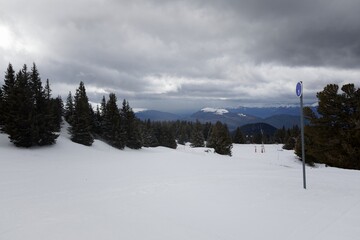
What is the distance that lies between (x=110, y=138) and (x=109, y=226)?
150ft

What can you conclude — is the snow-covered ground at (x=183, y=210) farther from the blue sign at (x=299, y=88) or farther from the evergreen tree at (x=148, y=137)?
the evergreen tree at (x=148, y=137)

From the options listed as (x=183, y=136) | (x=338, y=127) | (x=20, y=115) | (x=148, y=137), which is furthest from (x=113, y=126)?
(x=183, y=136)

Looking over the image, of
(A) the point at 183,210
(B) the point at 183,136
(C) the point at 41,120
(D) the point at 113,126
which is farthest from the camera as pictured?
(B) the point at 183,136

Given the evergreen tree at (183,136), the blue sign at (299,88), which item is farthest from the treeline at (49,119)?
the evergreen tree at (183,136)

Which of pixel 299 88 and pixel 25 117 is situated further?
pixel 25 117

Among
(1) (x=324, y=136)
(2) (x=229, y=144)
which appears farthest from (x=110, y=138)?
(1) (x=324, y=136)

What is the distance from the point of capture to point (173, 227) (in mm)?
6492

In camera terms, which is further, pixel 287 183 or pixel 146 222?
pixel 287 183

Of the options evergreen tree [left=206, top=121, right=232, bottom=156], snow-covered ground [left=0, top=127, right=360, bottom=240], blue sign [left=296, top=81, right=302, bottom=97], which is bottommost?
snow-covered ground [left=0, top=127, right=360, bottom=240]

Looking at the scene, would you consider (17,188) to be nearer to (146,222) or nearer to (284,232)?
(146,222)

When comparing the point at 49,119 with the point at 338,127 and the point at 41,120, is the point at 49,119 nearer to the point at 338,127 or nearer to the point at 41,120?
the point at 41,120

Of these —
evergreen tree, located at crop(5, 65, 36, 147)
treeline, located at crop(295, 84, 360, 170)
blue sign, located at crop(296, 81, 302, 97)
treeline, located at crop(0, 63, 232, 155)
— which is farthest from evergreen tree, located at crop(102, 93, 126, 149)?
blue sign, located at crop(296, 81, 302, 97)

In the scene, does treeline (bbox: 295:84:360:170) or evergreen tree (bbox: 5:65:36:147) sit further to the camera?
evergreen tree (bbox: 5:65:36:147)

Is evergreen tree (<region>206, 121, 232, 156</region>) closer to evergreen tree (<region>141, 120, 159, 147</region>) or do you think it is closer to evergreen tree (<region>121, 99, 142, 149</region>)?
evergreen tree (<region>121, 99, 142, 149</region>)
